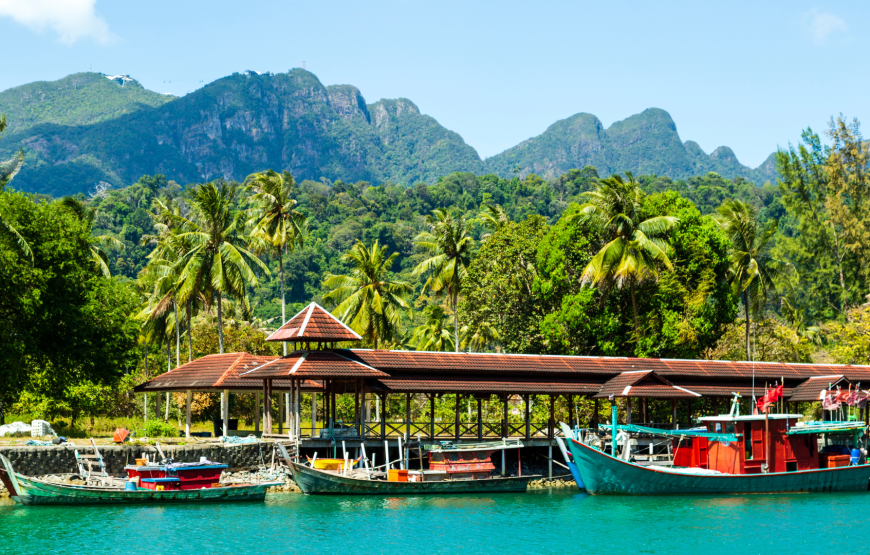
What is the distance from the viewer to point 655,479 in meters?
31.7

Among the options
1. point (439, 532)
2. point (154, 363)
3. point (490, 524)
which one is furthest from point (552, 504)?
point (154, 363)

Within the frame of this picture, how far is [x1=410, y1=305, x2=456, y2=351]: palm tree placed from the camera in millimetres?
59281

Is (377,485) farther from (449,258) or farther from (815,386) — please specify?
(449,258)

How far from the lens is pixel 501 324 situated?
49438 millimetres

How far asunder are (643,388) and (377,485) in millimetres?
11585

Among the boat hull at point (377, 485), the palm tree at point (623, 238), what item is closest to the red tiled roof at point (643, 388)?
the boat hull at point (377, 485)

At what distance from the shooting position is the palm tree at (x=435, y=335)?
5928 centimetres

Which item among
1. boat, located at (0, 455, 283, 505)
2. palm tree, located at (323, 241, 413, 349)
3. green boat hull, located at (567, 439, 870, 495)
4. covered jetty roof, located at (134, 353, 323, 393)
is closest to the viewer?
boat, located at (0, 455, 283, 505)

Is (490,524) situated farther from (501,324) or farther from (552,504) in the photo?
(501,324)

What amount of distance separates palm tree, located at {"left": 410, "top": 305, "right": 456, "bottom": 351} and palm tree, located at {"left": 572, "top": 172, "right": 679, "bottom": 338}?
50.1ft

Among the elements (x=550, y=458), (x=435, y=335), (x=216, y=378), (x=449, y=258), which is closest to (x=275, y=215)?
(x=449, y=258)

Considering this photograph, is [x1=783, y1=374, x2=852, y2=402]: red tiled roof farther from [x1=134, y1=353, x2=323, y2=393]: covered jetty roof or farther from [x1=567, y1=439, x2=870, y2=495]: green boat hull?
[x1=134, y1=353, x2=323, y2=393]: covered jetty roof

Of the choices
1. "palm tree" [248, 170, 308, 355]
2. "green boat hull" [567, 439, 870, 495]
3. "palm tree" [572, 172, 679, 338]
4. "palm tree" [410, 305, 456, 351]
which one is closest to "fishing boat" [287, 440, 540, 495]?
"green boat hull" [567, 439, 870, 495]

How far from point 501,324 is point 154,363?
984 inches
